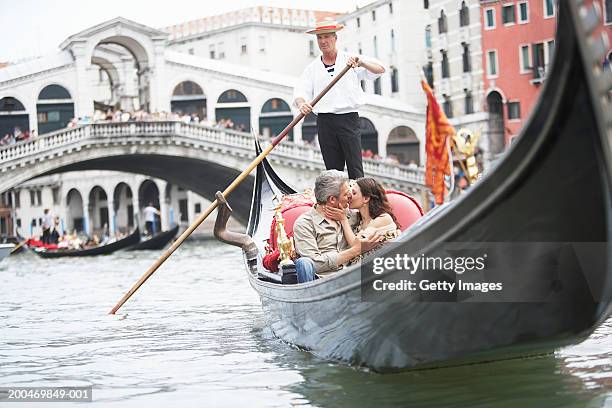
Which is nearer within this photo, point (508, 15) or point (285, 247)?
point (285, 247)

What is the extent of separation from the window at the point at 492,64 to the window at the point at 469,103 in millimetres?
661

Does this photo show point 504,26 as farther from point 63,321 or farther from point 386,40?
point 63,321

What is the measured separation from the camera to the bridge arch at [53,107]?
1970 cm

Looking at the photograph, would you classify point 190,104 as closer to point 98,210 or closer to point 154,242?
point 98,210

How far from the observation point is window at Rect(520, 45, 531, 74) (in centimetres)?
1797

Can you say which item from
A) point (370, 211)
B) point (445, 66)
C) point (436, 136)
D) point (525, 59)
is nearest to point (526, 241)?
point (370, 211)

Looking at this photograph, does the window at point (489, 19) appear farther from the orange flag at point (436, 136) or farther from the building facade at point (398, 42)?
the orange flag at point (436, 136)

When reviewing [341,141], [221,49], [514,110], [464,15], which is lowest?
[341,141]

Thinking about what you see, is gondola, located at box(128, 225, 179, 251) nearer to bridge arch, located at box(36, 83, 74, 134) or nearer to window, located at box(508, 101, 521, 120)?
bridge arch, located at box(36, 83, 74, 134)

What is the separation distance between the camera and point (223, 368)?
361 centimetres

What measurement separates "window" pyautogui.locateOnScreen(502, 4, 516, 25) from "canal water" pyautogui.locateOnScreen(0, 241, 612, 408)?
12.8 metres

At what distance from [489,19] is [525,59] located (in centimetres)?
99

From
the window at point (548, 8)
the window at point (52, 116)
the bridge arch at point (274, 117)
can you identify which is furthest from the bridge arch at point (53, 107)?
the window at point (548, 8)

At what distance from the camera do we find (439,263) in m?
2.70
